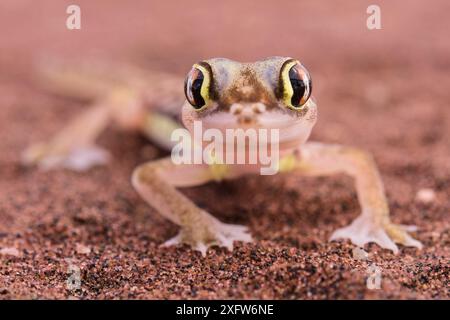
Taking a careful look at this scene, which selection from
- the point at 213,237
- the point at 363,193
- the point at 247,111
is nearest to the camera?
the point at 247,111

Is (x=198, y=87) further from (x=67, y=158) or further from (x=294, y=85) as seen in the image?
(x=67, y=158)

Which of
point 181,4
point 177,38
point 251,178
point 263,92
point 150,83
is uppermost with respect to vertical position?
point 181,4

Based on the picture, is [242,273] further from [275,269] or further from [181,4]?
[181,4]

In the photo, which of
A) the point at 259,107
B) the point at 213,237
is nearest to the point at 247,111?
the point at 259,107

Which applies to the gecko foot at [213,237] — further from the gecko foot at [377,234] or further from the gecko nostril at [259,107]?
the gecko nostril at [259,107]

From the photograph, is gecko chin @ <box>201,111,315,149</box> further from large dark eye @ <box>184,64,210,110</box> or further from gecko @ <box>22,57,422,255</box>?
large dark eye @ <box>184,64,210,110</box>
